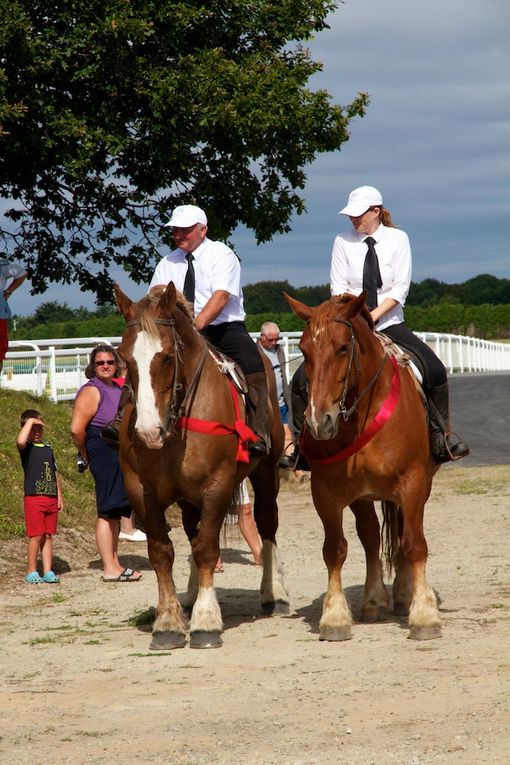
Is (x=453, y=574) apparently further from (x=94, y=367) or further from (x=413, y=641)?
(x=94, y=367)

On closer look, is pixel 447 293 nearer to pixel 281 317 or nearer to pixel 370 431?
pixel 281 317

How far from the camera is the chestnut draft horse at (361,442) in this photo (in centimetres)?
830

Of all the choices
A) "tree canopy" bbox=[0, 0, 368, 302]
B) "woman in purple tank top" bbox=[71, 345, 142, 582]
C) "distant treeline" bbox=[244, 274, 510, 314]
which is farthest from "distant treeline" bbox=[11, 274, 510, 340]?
"woman in purple tank top" bbox=[71, 345, 142, 582]

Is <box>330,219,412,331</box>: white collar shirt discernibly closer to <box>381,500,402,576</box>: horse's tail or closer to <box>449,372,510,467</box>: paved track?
<box>381,500,402,576</box>: horse's tail

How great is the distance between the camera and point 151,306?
8.54 m

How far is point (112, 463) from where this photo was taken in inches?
505

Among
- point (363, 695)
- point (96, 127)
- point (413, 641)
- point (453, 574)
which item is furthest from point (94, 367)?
point (96, 127)

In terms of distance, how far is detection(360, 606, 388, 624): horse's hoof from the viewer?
9.54 metres

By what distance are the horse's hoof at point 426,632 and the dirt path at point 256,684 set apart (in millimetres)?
63

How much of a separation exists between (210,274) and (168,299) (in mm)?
1153

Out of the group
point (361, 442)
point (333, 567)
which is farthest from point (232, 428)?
point (333, 567)

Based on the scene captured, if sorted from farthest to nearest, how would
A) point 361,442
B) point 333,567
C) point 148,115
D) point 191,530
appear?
point 148,115
point 191,530
point 333,567
point 361,442

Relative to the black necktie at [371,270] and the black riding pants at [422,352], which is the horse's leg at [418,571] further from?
the black necktie at [371,270]

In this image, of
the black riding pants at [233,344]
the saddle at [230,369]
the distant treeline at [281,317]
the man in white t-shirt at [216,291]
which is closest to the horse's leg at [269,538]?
the man in white t-shirt at [216,291]
